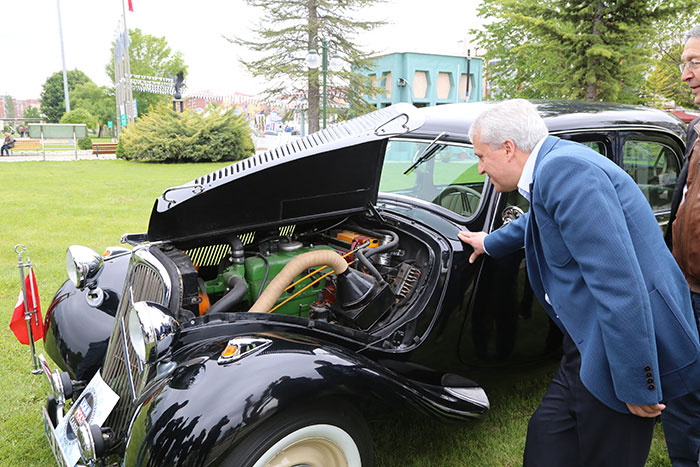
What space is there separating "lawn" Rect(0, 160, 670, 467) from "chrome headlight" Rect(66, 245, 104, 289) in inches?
38.6

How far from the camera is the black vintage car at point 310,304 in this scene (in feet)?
6.19

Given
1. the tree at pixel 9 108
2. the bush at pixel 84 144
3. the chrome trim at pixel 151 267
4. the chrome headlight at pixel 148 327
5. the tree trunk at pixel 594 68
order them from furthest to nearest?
the tree at pixel 9 108 < the bush at pixel 84 144 < the tree trunk at pixel 594 68 < the chrome trim at pixel 151 267 < the chrome headlight at pixel 148 327

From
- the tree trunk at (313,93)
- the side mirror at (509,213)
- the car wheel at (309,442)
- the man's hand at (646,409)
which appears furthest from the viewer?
the tree trunk at (313,93)

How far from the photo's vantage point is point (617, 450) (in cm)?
168

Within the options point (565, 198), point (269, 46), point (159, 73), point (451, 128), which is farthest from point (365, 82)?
point (159, 73)

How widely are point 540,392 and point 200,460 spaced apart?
2.59 m

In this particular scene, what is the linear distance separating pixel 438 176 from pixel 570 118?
0.86 meters

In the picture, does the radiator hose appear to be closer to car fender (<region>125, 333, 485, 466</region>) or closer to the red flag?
car fender (<region>125, 333, 485, 466</region>)

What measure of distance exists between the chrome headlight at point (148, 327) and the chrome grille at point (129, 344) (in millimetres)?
192

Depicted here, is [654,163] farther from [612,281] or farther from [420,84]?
[420,84]

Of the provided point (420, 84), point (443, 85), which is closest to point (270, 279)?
point (420, 84)

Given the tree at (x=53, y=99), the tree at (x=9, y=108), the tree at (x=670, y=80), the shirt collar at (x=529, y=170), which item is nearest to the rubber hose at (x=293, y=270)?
the shirt collar at (x=529, y=170)

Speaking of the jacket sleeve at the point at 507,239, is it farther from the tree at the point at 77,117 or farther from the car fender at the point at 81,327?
the tree at the point at 77,117

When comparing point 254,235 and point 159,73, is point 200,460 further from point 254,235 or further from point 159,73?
point 159,73
